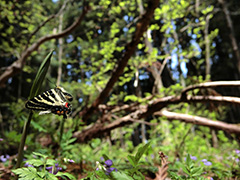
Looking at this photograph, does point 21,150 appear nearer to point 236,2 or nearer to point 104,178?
point 104,178

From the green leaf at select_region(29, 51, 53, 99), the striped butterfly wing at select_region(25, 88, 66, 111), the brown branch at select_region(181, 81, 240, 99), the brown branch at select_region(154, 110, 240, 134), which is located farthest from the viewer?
the brown branch at select_region(154, 110, 240, 134)

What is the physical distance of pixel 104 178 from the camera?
0.66 meters

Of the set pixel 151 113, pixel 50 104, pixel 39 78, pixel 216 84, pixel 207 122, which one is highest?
pixel 39 78

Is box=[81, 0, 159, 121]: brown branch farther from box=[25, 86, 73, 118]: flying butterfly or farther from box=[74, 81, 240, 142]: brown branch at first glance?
box=[25, 86, 73, 118]: flying butterfly

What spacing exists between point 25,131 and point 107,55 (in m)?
2.57

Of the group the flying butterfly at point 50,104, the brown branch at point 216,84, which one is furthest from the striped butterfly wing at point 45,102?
the brown branch at point 216,84

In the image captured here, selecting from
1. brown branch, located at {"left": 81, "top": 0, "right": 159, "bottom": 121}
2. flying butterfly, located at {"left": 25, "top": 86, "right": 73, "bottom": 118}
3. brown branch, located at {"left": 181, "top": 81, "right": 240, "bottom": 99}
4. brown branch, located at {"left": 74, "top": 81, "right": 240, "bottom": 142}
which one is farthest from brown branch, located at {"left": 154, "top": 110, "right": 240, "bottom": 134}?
flying butterfly, located at {"left": 25, "top": 86, "right": 73, "bottom": 118}

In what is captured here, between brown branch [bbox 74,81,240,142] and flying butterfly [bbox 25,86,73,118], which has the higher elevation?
flying butterfly [bbox 25,86,73,118]

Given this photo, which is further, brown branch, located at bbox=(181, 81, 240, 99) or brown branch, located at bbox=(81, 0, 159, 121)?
brown branch, located at bbox=(81, 0, 159, 121)

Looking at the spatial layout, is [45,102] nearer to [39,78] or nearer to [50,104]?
[50,104]

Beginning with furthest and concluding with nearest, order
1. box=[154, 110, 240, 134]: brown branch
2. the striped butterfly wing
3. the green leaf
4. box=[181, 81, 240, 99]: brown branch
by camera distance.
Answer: box=[154, 110, 240, 134]: brown branch → box=[181, 81, 240, 99]: brown branch → the green leaf → the striped butterfly wing

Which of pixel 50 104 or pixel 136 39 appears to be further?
pixel 136 39

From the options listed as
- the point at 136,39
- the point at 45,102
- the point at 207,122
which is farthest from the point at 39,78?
the point at 207,122

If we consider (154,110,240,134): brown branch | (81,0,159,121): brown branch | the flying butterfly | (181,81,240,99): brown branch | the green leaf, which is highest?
(81,0,159,121): brown branch
